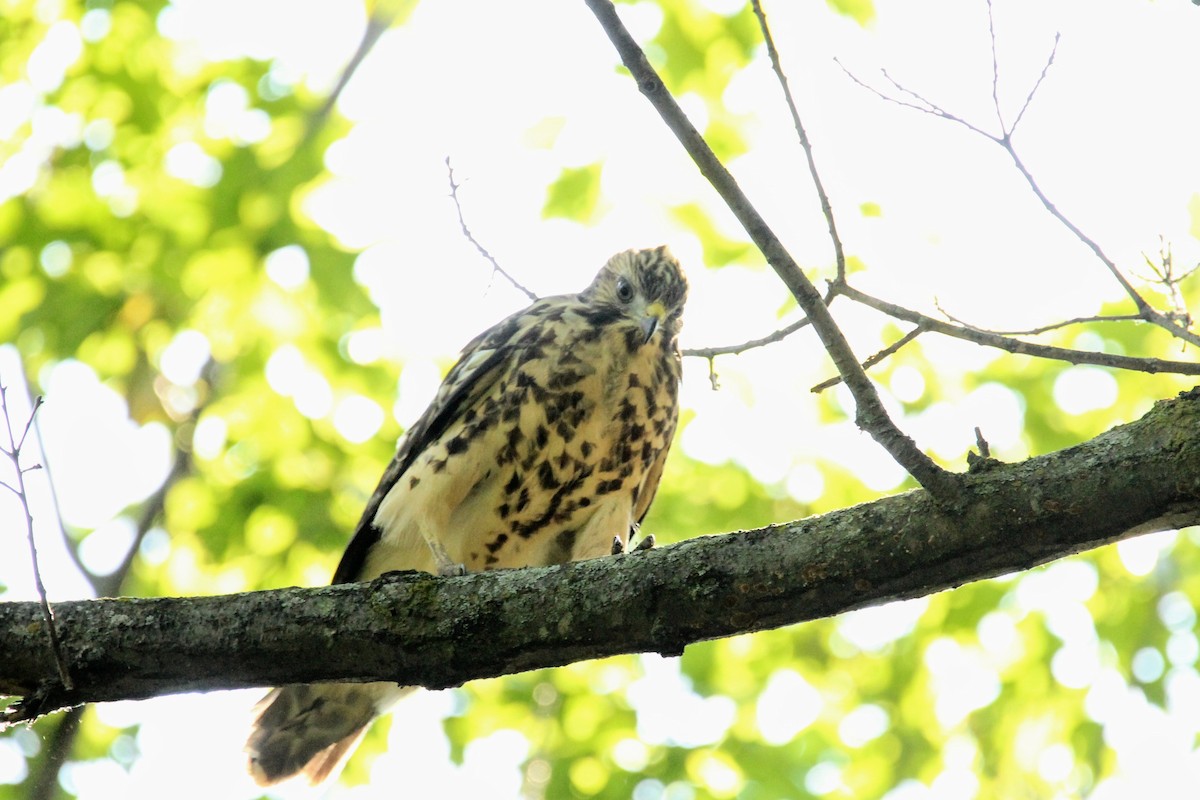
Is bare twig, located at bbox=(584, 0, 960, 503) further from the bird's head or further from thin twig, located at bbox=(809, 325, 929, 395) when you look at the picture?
the bird's head

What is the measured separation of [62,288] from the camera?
5820mm

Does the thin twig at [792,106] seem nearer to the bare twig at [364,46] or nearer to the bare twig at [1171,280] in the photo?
the bare twig at [1171,280]

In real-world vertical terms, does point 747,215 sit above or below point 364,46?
below

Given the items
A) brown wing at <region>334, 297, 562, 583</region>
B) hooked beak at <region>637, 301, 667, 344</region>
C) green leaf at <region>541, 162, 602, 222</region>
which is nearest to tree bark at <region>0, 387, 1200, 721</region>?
brown wing at <region>334, 297, 562, 583</region>

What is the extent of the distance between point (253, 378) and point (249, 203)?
882 mm

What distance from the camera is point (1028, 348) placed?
102 inches

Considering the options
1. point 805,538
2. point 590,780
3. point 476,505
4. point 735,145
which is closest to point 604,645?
point 805,538

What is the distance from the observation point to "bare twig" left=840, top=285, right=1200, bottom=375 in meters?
2.52

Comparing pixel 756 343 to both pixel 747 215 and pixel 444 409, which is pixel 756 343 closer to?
pixel 747 215

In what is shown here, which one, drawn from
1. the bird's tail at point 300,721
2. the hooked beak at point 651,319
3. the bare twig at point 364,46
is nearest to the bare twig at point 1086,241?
the hooked beak at point 651,319

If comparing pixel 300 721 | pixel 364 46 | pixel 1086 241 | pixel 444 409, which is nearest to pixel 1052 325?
pixel 1086 241

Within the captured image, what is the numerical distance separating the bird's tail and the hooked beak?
1.72 meters

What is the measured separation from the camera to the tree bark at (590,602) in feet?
8.42

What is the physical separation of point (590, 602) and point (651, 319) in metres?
2.06
